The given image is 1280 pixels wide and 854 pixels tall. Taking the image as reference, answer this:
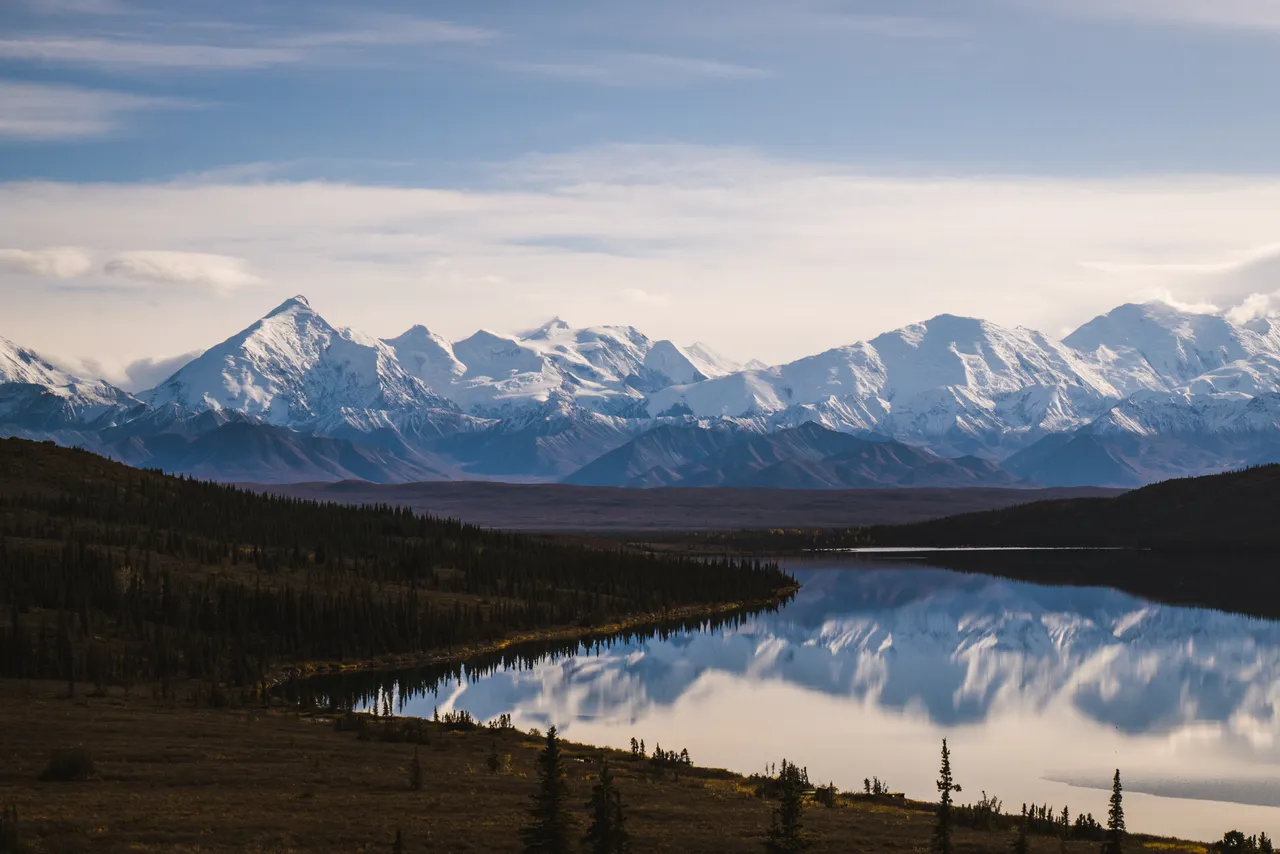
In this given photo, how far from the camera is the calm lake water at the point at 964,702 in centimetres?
6250

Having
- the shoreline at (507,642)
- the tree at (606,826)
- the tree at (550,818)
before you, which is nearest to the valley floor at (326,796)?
the tree at (550,818)

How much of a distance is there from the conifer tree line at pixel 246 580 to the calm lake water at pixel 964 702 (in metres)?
10.8

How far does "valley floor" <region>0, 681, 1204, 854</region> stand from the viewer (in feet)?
131

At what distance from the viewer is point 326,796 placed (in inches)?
1816

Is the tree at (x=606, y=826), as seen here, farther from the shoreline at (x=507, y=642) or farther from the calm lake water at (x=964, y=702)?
the shoreline at (x=507, y=642)

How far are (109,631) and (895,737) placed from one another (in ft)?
163

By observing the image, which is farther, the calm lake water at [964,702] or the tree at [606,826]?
the calm lake water at [964,702]

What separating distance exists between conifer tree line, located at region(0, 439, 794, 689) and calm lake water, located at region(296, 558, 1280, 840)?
10783 mm

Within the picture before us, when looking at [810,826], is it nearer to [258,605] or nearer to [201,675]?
[201,675]

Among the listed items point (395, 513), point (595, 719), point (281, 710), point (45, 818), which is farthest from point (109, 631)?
point (395, 513)

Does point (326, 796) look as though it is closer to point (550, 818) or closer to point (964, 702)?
point (550, 818)

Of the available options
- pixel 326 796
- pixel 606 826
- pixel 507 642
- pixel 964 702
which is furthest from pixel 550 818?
pixel 507 642

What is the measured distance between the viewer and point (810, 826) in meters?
45.4

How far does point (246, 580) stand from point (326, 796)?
70.6 m
